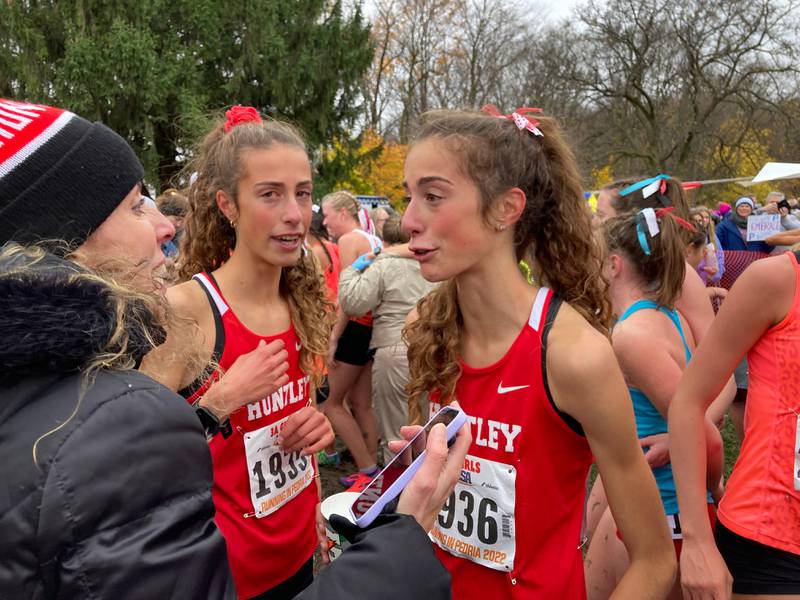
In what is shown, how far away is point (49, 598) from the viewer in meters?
0.87

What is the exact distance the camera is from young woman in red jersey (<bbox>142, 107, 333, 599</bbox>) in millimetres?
2217

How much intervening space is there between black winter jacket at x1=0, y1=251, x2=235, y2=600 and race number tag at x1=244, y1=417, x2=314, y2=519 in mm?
1276

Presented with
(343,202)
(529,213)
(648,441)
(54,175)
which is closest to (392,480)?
(54,175)

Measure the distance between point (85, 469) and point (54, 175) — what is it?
61 cm

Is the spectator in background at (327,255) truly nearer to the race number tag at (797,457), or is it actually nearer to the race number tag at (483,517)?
the race number tag at (483,517)

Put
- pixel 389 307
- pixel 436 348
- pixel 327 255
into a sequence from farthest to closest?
pixel 327 255
pixel 389 307
pixel 436 348

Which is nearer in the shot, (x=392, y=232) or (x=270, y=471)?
(x=270, y=471)

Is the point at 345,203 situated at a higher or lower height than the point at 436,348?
higher

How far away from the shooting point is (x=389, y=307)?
5.08m

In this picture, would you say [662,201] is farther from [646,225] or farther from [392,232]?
[392,232]

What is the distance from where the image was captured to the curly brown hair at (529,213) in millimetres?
1928

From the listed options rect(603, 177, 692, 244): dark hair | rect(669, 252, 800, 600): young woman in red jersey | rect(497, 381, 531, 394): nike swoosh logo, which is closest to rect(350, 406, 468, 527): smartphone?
rect(497, 381, 531, 394): nike swoosh logo

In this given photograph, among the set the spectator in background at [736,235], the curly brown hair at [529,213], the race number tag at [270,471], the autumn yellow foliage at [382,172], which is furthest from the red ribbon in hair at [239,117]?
the autumn yellow foliage at [382,172]

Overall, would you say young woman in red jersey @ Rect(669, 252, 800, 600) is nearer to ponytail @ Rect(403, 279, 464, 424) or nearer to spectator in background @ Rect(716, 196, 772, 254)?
ponytail @ Rect(403, 279, 464, 424)
